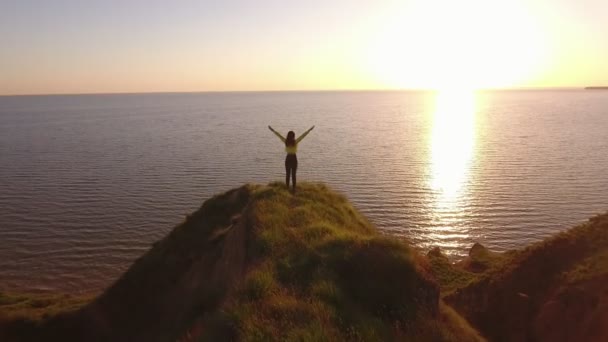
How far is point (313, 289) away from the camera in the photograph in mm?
13172

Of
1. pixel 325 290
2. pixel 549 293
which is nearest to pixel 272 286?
pixel 325 290

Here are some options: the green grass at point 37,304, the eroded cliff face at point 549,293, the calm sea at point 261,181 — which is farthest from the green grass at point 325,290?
the calm sea at point 261,181

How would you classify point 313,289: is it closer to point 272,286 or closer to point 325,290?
point 325,290

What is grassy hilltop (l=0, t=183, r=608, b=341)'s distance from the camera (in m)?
12.0

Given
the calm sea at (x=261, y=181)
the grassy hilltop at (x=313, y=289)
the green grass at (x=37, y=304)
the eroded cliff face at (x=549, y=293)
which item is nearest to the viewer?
the grassy hilltop at (x=313, y=289)

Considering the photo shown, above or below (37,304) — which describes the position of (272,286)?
above

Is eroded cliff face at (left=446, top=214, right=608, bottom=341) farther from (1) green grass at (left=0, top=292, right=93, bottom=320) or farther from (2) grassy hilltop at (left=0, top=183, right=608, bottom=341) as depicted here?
(1) green grass at (left=0, top=292, right=93, bottom=320)

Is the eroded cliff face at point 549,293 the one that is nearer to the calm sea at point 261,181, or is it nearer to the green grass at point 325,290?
the green grass at point 325,290

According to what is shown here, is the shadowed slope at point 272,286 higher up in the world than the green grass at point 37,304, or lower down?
higher up

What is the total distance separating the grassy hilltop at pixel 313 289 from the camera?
12.0 m

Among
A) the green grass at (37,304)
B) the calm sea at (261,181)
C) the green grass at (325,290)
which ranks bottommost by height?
the green grass at (37,304)

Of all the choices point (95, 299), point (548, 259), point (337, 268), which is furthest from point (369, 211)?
point (337, 268)

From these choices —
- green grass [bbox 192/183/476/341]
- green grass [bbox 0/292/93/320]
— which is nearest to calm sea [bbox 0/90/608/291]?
green grass [bbox 0/292/93/320]

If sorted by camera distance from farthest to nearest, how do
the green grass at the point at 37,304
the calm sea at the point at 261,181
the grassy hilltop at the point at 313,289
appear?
the calm sea at the point at 261,181 < the green grass at the point at 37,304 < the grassy hilltop at the point at 313,289
